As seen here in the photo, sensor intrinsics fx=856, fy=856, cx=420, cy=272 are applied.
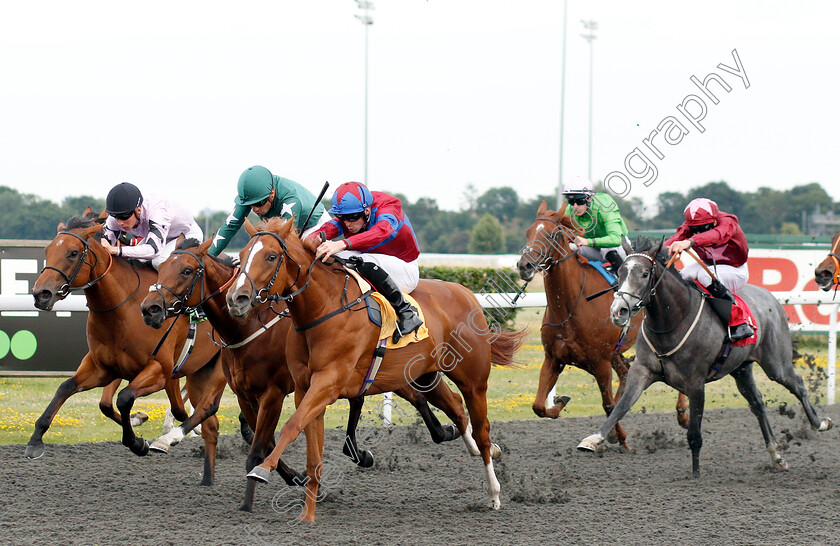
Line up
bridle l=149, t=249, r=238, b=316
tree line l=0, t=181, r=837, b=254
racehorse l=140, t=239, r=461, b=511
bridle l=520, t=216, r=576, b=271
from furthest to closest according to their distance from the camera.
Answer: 1. tree line l=0, t=181, r=837, b=254
2. bridle l=520, t=216, r=576, b=271
3. racehorse l=140, t=239, r=461, b=511
4. bridle l=149, t=249, r=238, b=316

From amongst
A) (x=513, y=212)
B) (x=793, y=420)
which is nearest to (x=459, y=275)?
(x=793, y=420)

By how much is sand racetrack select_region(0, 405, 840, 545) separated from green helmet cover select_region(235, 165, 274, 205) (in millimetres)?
1560

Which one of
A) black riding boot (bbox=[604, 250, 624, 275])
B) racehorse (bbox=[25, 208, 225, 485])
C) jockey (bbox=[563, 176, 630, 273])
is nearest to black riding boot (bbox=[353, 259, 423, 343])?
racehorse (bbox=[25, 208, 225, 485])

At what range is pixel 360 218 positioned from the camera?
14.0ft

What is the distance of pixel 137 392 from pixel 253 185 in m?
1.36

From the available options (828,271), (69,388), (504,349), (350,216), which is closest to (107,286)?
(69,388)

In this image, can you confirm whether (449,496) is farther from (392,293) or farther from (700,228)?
(700,228)

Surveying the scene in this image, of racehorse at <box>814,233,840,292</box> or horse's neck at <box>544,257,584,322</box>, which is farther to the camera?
horse's neck at <box>544,257,584,322</box>

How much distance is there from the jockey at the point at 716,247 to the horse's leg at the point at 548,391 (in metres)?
1.07

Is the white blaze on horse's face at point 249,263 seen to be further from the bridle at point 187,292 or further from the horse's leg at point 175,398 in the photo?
the horse's leg at point 175,398

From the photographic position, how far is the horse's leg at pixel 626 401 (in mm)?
4625

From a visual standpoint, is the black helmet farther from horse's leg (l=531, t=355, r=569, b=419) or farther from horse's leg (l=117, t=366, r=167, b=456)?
horse's leg (l=531, t=355, r=569, b=419)

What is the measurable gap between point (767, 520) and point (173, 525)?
9.32ft

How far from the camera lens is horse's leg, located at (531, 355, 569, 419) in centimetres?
572
